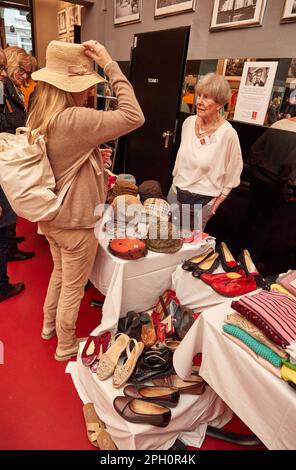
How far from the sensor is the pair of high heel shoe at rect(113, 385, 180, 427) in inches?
44.3

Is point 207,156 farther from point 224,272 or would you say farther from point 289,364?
point 289,364

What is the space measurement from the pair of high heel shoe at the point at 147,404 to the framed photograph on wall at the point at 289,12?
95.5 inches

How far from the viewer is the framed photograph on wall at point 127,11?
335 centimetres

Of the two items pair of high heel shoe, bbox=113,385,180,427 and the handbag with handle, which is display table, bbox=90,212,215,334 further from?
pair of high heel shoe, bbox=113,385,180,427

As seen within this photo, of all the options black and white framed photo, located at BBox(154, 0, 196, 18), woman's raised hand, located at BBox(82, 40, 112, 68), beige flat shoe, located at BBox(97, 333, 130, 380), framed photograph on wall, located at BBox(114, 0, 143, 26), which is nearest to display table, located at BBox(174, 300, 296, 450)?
beige flat shoe, located at BBox(97, 333, 130, 380)

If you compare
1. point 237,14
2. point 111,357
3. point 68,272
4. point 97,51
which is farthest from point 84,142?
point 237,14

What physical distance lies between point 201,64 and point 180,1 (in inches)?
26.8

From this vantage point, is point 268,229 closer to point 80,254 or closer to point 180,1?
point 80,254

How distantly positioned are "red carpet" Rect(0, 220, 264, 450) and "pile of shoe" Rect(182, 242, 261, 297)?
0.65m

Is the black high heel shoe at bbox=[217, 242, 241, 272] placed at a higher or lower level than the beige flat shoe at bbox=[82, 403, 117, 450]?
higher

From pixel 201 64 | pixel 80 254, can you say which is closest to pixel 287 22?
pixel 201 64

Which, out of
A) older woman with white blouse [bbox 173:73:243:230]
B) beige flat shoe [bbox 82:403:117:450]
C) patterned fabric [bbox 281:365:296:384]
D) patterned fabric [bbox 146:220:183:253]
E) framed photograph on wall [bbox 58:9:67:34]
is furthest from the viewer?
framed photograph on wall [bbox 58:9:67:34]

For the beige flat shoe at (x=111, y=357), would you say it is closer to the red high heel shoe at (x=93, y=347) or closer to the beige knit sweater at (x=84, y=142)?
the red high heel shoe at (x=93, y=347)

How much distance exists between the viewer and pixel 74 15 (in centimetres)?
455
